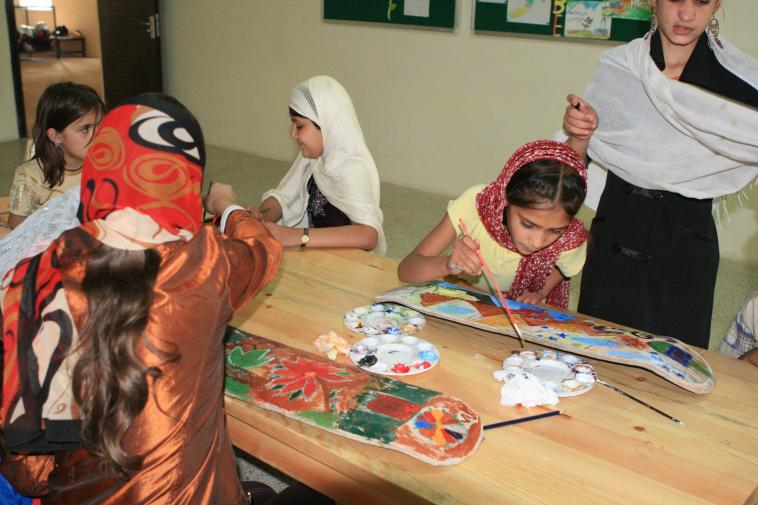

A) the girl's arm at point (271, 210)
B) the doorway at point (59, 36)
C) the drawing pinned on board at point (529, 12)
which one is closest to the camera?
the girl's arm at point (271, 210)

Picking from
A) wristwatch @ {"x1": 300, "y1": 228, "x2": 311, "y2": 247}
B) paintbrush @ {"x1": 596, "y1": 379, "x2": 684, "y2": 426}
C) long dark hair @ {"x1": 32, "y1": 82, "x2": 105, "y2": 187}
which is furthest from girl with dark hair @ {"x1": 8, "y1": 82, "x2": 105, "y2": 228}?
paintbrush @ {"x1": 596, "y1": 379, "x2": 684, "y2": 426}

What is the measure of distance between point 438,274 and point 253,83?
201 inches

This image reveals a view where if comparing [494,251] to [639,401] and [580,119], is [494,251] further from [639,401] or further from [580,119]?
[639,401]

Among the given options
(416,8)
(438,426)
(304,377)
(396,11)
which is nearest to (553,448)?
(438,426)

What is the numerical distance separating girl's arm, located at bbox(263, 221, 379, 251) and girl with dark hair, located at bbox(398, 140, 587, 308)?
35 cm

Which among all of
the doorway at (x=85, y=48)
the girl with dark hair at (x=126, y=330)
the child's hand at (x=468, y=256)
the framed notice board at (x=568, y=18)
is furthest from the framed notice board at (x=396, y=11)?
the girl with dark hair at (x=126, y=330)

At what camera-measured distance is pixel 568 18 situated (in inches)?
185

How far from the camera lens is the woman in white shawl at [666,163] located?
206 centimetres

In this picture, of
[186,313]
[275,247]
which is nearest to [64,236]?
[186,313]

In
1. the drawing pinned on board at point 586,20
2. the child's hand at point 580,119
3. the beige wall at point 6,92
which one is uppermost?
the drawing pinned on board at point 586,20

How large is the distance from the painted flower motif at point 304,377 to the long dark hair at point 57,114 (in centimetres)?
141

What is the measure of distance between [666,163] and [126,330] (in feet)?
5.56

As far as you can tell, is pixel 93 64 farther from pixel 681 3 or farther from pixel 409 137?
pixel 681 3

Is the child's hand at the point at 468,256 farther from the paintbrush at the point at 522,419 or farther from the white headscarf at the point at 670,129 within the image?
the white headscarf at the point at 670,129
